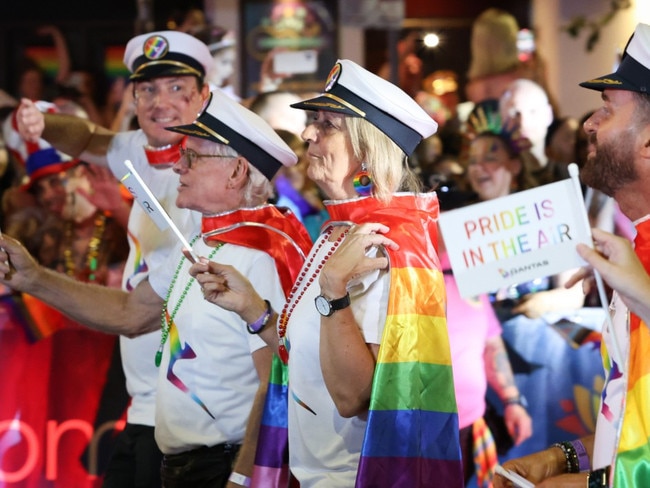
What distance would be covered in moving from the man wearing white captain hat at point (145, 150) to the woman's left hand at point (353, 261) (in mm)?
Answer: 1459

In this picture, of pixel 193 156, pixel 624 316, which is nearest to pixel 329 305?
pixel 624 316

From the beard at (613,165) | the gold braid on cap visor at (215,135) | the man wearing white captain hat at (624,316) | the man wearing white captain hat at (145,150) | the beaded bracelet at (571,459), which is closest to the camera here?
the man wearing white captain hat at (624,316)

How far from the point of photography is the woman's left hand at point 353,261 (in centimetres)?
309

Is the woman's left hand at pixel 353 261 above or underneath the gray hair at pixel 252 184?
underneath

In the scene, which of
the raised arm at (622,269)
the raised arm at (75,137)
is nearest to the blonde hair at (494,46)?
the raised arm at (75,137)

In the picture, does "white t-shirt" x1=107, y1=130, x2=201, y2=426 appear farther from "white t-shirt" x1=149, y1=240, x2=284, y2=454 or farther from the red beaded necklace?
the red beaded necklace

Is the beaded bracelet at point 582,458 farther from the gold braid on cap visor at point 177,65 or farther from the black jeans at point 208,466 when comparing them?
the gold braid on cap visor at point 177,65

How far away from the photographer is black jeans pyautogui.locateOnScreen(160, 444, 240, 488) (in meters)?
3.82

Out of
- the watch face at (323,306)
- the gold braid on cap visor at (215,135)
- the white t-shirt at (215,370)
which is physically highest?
the gold braid on cap visor at (215,135)

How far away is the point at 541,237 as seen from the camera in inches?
102

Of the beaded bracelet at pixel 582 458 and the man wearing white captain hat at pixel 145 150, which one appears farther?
the man wearing white captain hat at pixel 145 150

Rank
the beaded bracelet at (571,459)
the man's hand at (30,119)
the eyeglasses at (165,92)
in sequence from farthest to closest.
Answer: the eyeglasses at (165,92)
the man's hand at (30,119)
the beaded bracelet at (571,459)

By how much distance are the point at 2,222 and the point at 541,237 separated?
17.4ft

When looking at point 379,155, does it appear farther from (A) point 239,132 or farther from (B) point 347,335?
(A) point 239,132
